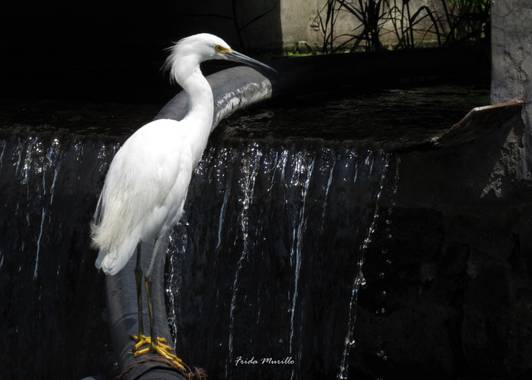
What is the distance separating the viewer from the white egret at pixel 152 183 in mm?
3570

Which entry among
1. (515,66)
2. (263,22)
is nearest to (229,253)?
(515,66)

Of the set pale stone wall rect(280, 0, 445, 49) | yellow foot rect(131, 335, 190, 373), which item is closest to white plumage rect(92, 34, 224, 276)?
yellow foot rect(131, 335, 190, 373)

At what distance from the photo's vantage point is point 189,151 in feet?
12.8

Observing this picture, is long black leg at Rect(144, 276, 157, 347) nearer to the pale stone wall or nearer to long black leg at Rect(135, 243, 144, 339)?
long black leg at Rect(135, 243, 144, 339)

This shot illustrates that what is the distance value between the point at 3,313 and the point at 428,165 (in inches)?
99.4

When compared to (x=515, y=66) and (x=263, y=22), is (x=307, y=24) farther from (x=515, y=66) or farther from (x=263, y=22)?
(x=515, y=66)

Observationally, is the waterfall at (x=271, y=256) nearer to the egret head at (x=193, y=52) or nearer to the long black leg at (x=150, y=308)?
the egret head at (x=193, y=52)

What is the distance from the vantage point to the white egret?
357cm

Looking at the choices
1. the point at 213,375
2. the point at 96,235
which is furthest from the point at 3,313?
the point at 96,235

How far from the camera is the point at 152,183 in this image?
372cm

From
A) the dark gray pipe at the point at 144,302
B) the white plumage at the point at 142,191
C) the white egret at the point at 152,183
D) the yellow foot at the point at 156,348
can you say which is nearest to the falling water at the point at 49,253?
the dark gray pipe at the point at 144,302

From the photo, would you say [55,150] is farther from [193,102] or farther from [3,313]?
[193,102]

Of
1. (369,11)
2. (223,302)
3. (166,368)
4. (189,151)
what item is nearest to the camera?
(166,368)

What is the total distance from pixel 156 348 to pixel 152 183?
0.66m
